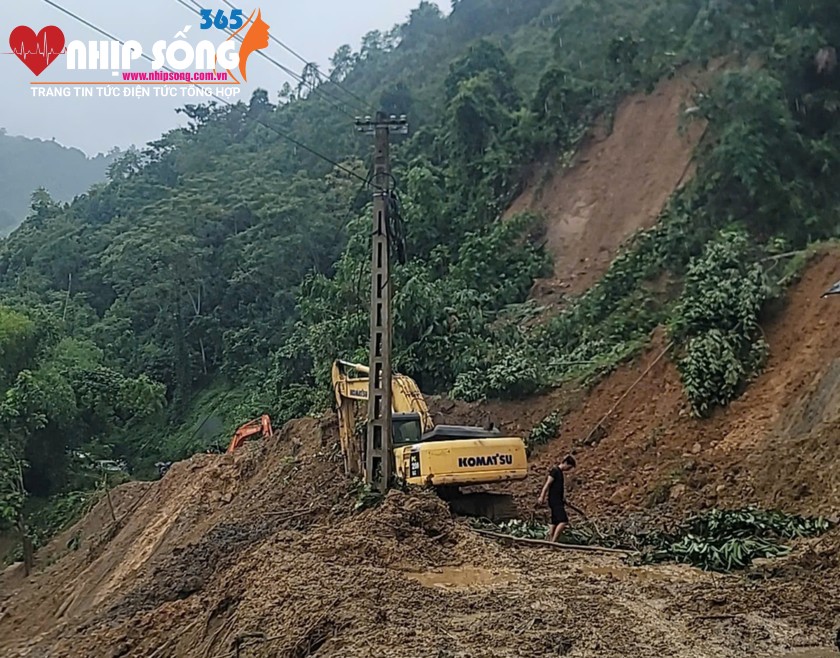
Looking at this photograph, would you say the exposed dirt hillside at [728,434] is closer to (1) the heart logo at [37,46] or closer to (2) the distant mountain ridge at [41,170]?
(1) the heart logo at [37,46]

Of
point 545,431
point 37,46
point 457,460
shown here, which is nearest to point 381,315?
point 457,460

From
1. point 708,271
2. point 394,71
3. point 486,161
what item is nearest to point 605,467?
point 708,271

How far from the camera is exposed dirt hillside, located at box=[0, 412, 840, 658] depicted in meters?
6.77

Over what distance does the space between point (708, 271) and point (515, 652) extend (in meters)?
12.4

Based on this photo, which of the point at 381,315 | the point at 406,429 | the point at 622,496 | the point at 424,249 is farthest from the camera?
the point at 424,249

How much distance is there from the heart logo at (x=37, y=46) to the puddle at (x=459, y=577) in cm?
1715

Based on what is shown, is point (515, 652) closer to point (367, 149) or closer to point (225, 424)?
point (225, 424)

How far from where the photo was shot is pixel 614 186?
2791 cm

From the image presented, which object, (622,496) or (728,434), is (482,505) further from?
(728,434)

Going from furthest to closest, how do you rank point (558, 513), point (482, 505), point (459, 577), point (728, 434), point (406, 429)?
point (728, 434), point (406, 429), point (482, 505), point (558, 513), point (459, 577)

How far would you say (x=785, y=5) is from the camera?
21578 millimetres

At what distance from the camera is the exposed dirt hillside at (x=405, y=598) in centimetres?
677

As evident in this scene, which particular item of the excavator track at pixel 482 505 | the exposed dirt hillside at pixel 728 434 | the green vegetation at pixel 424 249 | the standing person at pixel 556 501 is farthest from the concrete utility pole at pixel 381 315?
the green vegetation at pixel 424 249

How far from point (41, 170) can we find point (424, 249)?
92354 millimetres
